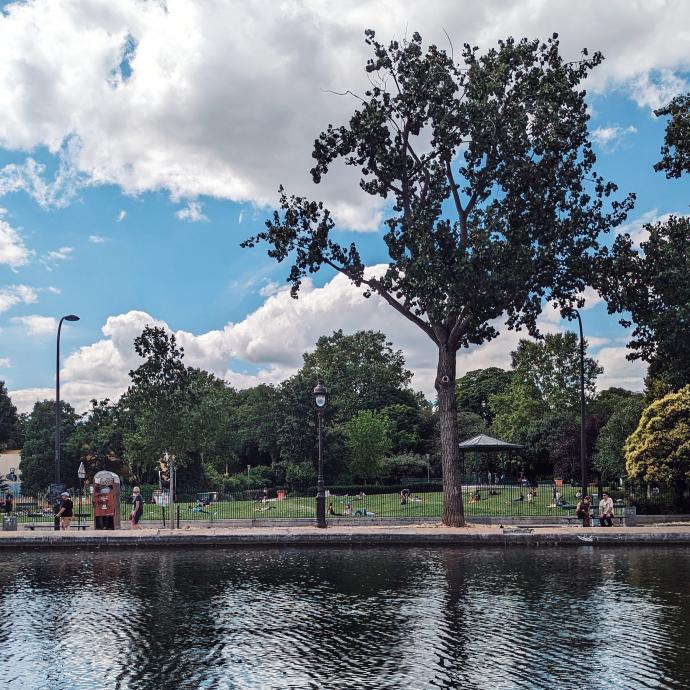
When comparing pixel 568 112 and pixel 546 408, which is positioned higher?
pixel 568 112

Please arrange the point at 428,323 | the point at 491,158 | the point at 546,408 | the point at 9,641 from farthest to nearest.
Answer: the point at 546,408 → the point at 428,323 → the point at 491,158 → the point at 9,641

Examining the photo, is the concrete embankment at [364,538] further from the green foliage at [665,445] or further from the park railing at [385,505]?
the green foliage at [665,445]

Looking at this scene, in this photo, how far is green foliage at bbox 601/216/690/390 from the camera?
101 ft

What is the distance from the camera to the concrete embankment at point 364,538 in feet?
78.5

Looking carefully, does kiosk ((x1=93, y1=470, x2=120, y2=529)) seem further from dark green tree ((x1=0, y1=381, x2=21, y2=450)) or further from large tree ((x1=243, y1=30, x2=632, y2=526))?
dark green tree ((x1=0, y1=381, x2=21, y2=450))

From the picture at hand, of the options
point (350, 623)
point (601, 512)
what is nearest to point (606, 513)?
point (601, 512)

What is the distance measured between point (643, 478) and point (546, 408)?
129ft

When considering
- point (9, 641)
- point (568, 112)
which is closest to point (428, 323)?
point (568, 112)

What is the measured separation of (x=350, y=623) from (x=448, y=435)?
16.7 meters

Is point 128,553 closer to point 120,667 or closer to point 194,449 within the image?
point 120,667

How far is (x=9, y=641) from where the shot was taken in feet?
38.7

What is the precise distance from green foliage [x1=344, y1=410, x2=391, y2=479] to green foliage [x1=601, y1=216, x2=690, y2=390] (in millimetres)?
30632

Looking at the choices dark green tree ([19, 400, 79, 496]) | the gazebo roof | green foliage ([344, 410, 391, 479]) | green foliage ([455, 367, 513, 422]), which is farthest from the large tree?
green foliage ([455, 367, 513, 422])

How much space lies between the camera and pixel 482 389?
100 meters
